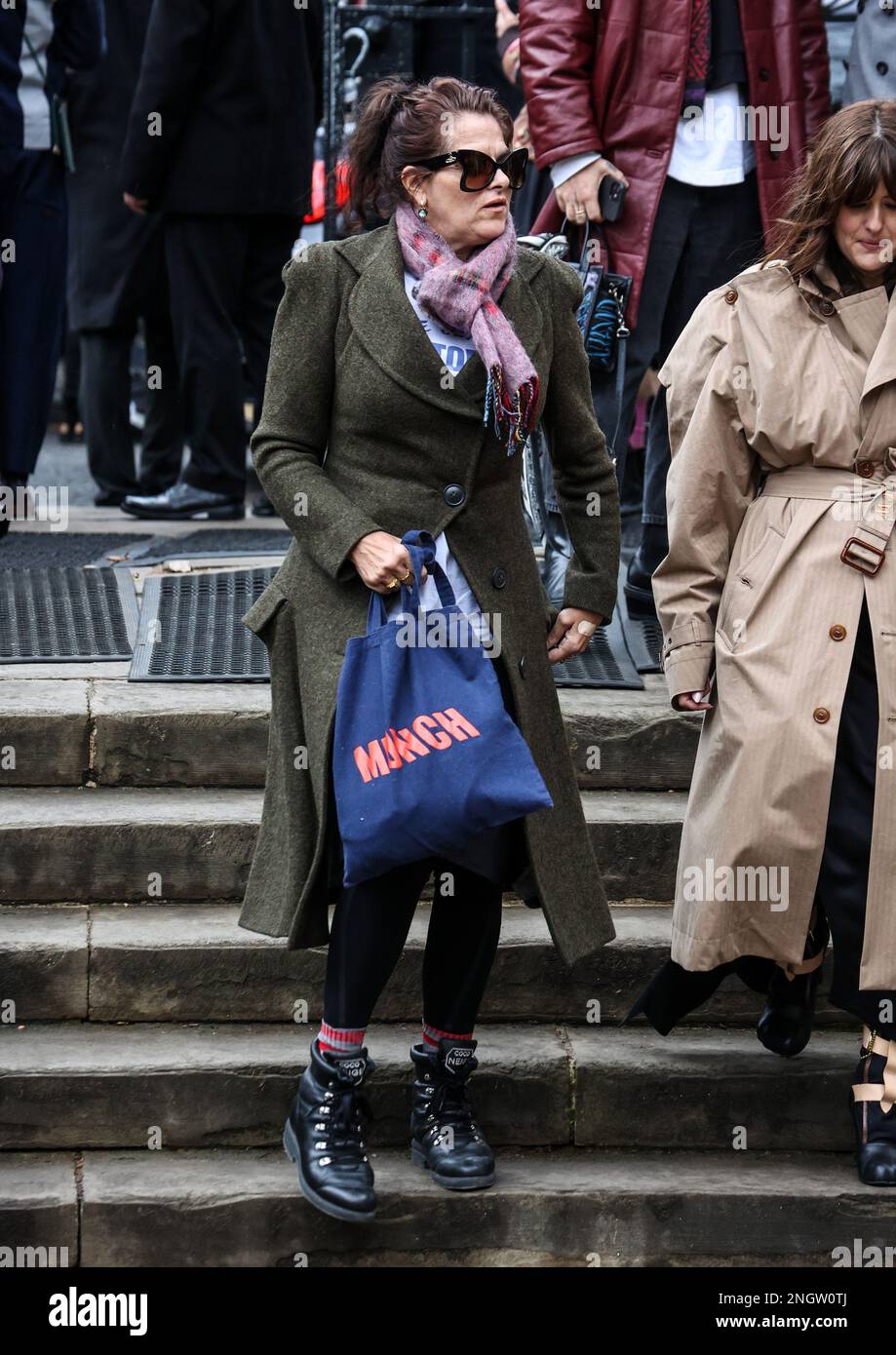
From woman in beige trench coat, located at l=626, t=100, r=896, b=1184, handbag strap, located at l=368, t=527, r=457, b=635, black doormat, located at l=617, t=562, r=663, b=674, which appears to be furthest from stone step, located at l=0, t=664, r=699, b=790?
handbag strap, located at l=368, t=527, r=457, b=635

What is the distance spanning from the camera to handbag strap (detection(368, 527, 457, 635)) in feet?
11.4

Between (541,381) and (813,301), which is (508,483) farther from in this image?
(813,301)

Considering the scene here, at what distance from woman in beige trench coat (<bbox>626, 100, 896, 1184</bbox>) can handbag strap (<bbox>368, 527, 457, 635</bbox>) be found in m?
0.56

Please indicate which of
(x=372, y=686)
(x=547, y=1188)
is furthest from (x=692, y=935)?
(x=372, y=686)

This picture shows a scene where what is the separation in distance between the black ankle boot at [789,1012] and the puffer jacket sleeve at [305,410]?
54.0 inches

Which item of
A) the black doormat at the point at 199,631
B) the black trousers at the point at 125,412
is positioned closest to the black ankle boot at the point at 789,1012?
the black doormat at the point at 199,631

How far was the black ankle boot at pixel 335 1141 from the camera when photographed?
366cm

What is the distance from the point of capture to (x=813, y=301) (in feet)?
12.4

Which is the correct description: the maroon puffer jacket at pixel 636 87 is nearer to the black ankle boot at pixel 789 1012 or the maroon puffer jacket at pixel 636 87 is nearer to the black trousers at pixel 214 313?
the black ankle boot at pixel 789 1012

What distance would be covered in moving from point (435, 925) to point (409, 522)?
0.78 metres

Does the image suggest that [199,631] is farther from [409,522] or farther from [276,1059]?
[409,522]

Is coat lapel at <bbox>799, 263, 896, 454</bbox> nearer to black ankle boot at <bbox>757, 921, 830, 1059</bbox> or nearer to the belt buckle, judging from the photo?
the belt buckle

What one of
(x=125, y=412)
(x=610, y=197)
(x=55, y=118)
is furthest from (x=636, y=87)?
(x=125, y=412)

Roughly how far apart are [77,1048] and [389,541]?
4.72ft
